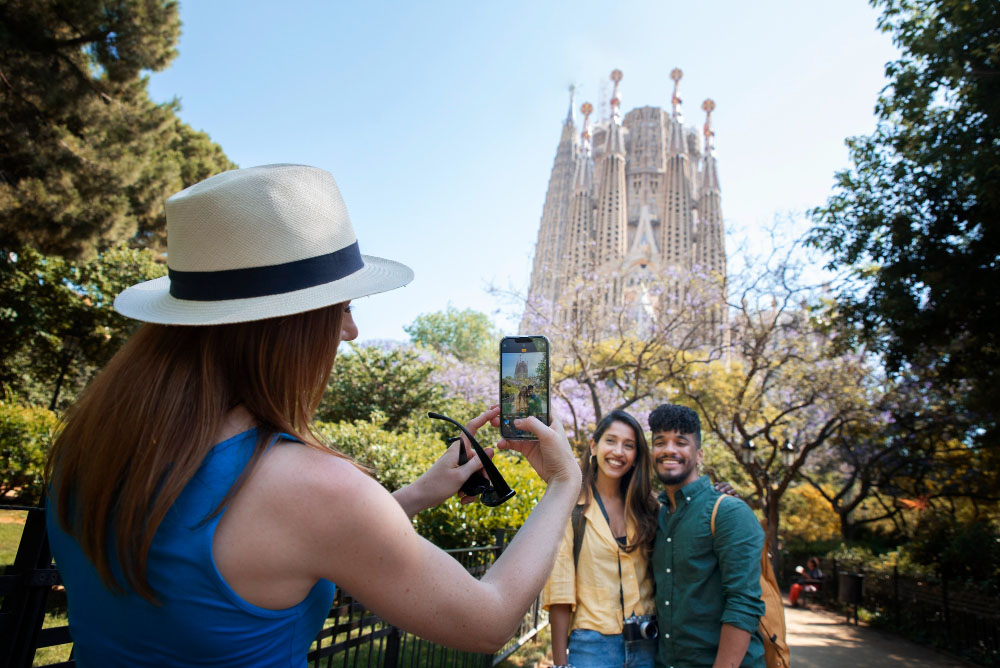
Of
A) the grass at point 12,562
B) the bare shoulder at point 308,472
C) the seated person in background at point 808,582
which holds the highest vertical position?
the bare shoulder at point 308,472

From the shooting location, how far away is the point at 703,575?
106 inches

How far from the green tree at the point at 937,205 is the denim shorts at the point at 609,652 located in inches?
270

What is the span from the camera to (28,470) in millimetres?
8992

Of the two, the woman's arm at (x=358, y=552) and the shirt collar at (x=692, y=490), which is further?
the shirt collar at (x=692, y=490)

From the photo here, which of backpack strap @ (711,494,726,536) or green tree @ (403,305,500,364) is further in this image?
green tree @ (403,305,500,364)

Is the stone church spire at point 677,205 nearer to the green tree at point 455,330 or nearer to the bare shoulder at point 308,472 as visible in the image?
the green tree at point 455,330

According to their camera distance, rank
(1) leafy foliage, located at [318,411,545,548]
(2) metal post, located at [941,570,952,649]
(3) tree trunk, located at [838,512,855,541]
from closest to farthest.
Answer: (1) leafy foliage, located at [318,411,545,548] < (2) metal post, located at [941,570,952,649] < (3) tree trunk, located at [838,512,855,541]

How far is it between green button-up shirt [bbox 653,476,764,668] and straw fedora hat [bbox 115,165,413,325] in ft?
7.14

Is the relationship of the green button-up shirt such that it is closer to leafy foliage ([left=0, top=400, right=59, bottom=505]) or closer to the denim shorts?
the denim shorts

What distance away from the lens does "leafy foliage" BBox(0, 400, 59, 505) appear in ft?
29.2

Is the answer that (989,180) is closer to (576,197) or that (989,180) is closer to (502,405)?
(502,405)

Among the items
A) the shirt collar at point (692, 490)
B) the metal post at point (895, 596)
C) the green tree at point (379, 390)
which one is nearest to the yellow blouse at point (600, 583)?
the shirt collar at point (692, 490)

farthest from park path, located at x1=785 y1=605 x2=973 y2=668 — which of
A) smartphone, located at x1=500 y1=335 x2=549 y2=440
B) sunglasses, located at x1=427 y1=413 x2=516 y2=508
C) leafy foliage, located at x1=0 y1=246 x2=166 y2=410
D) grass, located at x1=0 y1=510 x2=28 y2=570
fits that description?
leafy foliage, located at x1=0 y1=246 x2=166 y2=410

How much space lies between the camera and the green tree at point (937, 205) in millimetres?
7113
